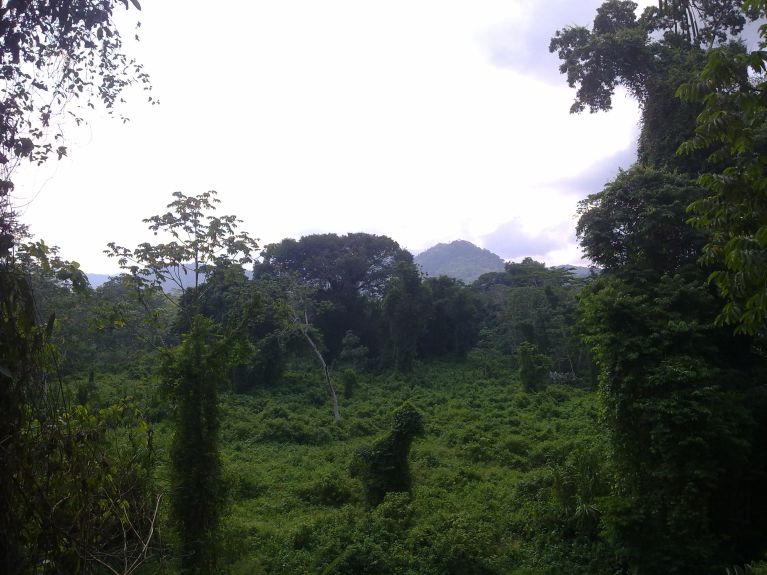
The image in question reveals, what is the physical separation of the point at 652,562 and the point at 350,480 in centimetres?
698

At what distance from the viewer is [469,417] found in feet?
57.2

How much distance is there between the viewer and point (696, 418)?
6.46 metres

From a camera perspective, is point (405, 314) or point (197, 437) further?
point (405, 314)

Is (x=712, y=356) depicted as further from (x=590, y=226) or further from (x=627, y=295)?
(x=590, y=226)

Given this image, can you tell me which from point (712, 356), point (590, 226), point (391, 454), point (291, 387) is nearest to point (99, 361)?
point (291, 387)

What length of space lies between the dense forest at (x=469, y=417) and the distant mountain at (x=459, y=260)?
77298 mm

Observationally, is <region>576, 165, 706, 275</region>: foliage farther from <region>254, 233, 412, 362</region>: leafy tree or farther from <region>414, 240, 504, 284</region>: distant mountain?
<region>414, 240, 504, 284</region>: distant mountain

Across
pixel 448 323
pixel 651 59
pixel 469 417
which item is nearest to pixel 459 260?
pixel 448 323

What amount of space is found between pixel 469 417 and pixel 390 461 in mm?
7386

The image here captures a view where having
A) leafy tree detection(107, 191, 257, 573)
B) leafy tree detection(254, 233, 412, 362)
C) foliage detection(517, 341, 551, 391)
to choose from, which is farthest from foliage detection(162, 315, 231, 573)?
leafy tree detection(254, 233, 412, 362)

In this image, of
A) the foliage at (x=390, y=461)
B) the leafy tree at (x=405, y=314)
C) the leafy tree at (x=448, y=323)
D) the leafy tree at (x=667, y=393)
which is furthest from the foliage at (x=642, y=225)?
the leafy tree at (x=448, y=323)

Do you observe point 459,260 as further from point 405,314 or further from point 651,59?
point 651,59

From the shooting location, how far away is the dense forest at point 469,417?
292cm

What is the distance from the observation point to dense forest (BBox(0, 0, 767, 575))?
2.92 m
